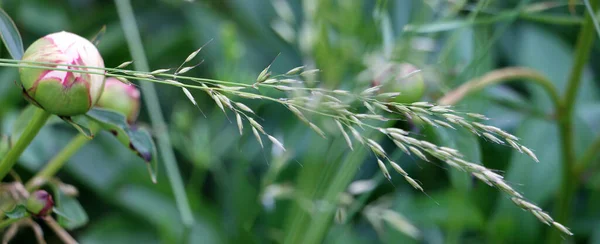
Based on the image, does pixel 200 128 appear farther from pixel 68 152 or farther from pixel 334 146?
pixel 68 152

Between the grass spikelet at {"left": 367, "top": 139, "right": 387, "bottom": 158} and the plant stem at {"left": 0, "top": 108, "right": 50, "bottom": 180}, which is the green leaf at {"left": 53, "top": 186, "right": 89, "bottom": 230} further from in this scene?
the grass spikelet at {"left": 367, "top": 139, "right": 387, "bottom": 158}

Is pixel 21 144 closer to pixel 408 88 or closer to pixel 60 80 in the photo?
pixel 60 80

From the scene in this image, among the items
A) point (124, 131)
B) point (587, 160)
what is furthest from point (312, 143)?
point (124, 131)

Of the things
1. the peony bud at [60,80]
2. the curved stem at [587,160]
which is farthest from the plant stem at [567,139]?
the peony bud at [60,80]

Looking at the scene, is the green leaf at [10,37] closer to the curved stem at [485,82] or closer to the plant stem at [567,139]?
the curved stem at [485,82]

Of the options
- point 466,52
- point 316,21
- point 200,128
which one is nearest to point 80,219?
point 316,21

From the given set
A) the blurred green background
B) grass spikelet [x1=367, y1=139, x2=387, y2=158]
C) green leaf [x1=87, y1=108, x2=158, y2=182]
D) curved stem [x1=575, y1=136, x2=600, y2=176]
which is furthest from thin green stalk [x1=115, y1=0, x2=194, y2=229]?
curved stem [x1=575, y1=136, x2=600, y2=176]
